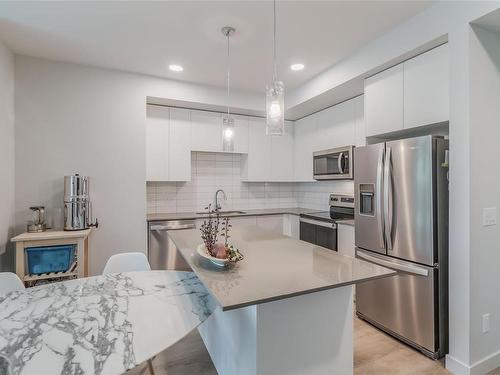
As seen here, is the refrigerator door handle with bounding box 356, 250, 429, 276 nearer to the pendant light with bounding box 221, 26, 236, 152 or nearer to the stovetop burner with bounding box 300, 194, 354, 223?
the stovetop burner with bounding box 300, 194, 354, 223

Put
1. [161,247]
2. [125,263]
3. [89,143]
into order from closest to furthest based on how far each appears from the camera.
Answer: [125,263], [89,143], [161,247]

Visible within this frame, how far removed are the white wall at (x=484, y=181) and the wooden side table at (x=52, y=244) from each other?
3189 mm

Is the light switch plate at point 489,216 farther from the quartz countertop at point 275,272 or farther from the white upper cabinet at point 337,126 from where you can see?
the white upper cabinet at point 337,126

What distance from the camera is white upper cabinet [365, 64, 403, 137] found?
2408 millimetres

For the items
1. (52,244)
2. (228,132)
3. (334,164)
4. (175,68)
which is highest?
(175,68)

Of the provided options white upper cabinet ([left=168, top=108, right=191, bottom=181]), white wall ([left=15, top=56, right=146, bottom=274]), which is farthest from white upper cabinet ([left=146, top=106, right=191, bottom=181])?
white wall ([left=15, top=56, right=146, bottom=274])

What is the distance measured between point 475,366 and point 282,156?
3.22 meters

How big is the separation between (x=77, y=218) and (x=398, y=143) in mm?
3014

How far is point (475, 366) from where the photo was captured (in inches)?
73.5

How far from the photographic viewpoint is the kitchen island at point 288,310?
1242mm

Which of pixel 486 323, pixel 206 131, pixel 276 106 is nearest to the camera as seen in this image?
pixel 276 106

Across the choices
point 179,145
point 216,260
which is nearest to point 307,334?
point 216,260

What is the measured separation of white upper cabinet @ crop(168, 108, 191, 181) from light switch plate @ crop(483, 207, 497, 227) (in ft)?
10.1

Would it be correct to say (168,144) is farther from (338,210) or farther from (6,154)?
(338,210)
